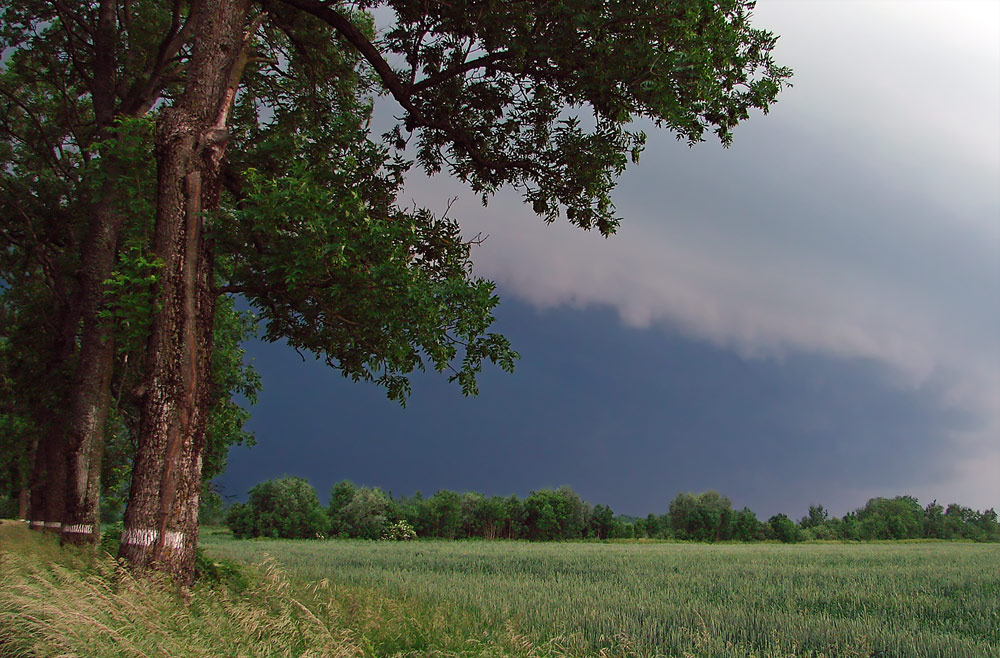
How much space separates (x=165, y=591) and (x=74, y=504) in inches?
320

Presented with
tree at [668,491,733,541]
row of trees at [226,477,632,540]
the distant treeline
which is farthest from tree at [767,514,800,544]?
row of trees at [226,477,632,540]

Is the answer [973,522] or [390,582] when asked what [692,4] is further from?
[973,522]

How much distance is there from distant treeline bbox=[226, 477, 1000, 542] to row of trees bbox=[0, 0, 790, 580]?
155ft

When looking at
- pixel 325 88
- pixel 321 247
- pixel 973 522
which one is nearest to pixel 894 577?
pixel 321 247

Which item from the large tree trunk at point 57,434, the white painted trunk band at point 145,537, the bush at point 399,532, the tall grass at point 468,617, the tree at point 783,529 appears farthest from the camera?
the tree at point 783,529

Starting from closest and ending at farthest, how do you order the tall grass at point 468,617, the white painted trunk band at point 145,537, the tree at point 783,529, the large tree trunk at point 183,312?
the tall grass at point 468,617 → the white painted trunk band at point 145,537 → the large tree trunk at point 183,312 → the tree at point 783,529

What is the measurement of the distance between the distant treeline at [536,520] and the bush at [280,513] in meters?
0.10

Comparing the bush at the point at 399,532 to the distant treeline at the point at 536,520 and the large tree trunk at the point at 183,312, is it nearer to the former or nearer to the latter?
the distant treeline at the point at 536,520

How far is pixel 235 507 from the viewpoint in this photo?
211ft

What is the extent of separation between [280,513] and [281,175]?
57.3 m

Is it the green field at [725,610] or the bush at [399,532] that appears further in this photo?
the bush at [399,532]

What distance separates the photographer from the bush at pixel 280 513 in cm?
6275

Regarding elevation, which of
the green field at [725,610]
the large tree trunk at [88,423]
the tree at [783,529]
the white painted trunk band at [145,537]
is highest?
the large tree trunk at [88,423]

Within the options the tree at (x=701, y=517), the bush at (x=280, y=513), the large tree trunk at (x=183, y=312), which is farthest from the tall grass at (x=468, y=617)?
the tree at (x=701, y=517)
